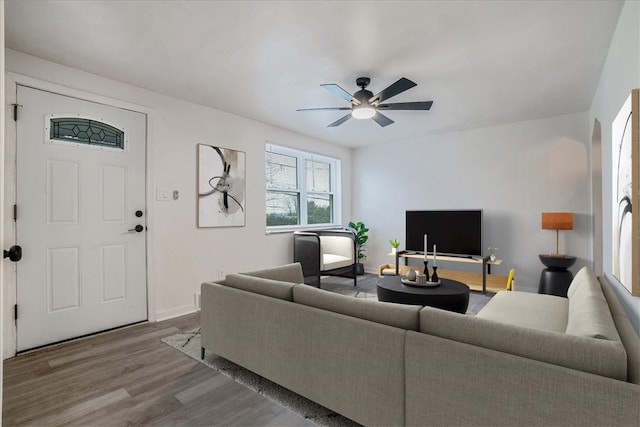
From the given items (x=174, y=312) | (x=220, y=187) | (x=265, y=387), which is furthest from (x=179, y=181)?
(x=265, y=387)

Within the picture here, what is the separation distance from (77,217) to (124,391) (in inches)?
67.0

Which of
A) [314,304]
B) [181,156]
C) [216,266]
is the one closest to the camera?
[314,304]

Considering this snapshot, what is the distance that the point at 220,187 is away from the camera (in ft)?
13.5

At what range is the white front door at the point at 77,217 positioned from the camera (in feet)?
8.91

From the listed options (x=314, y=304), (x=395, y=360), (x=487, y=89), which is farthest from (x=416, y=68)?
(x=395, y=360)

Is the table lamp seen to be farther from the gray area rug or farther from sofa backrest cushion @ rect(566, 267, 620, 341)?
the gray area rug

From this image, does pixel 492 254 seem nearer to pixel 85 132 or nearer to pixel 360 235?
pixel 360 235

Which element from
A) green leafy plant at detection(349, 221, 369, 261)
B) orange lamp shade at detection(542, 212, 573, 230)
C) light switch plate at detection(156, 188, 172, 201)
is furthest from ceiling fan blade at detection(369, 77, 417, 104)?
green leafy plant at detection(349, 221, 369, 261)

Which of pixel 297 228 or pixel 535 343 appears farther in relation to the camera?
pixel 297 228

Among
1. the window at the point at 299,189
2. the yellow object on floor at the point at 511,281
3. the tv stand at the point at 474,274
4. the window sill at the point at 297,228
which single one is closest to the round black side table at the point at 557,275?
the yellow object on floor at the point at 511,281

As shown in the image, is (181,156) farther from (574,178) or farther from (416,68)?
(574,178)

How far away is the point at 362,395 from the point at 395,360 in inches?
11.0

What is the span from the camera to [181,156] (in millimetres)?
3709

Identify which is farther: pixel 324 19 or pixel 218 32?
pixel 218 32
